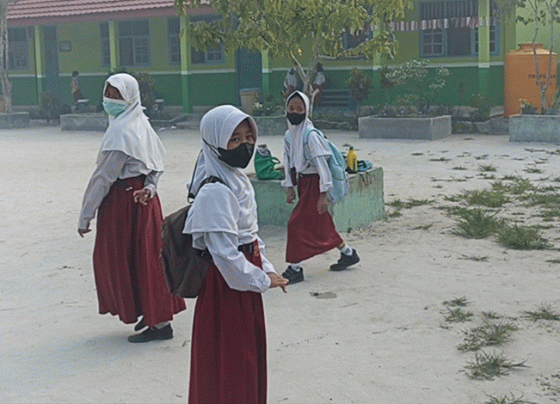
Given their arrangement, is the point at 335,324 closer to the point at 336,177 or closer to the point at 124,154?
Answer: the point at 336,177

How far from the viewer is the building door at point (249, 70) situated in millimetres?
22719

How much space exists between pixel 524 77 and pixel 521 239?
36.6 feet

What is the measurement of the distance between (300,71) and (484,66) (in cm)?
999

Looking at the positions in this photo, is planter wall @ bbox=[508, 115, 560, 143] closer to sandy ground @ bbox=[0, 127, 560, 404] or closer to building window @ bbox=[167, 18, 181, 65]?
sandy ground @ bbox=[0, 127, 560, 404]

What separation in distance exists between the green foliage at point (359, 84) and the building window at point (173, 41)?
582 cm

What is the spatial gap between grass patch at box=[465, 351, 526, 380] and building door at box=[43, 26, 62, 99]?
2257cm

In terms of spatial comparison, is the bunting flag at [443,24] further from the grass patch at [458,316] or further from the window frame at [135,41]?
the grass patch at [458,316]

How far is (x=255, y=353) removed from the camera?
3.82 metres

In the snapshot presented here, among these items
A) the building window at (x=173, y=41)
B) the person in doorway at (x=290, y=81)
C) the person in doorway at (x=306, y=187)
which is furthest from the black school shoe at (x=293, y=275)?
the building window at (x=173, y=41)

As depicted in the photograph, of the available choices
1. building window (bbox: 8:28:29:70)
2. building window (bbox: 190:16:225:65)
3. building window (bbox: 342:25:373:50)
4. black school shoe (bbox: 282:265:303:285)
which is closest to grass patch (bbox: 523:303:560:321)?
black school shoe (bbox: 282:265:303:285)

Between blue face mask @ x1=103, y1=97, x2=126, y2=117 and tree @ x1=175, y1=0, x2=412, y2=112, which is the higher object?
tree @ x1=175, y1=0, x2=412, y2=112

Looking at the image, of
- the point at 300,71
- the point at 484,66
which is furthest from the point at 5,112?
the point at 300,71

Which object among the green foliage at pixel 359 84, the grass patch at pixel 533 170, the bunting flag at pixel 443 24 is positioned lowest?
the grass patch at pixel 533 170

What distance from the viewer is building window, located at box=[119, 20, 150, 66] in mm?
23916
